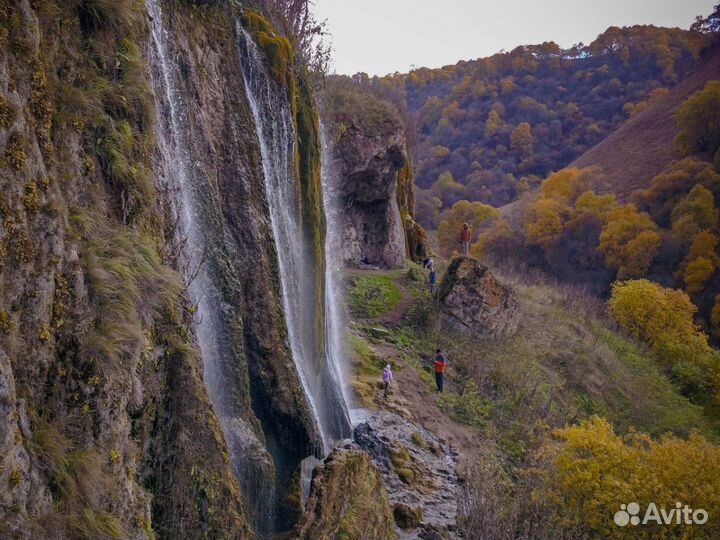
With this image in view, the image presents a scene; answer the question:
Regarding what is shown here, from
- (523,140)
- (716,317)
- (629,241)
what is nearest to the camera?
(716,317)

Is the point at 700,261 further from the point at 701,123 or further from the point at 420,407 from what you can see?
the point at 420,407

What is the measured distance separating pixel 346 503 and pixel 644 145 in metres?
54.8

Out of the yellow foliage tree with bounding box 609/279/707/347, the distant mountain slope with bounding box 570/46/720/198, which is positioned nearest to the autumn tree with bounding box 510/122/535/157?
the distant mountain slope with bounding box 570/46/720/198

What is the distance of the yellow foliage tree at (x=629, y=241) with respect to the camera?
34.8 metres

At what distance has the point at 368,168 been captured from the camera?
20000 millimetres

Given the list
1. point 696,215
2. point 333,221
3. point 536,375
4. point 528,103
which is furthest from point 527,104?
point 536,375

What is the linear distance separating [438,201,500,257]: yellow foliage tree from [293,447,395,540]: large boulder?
1491 inches

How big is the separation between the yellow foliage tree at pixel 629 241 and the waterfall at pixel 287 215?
104 feet

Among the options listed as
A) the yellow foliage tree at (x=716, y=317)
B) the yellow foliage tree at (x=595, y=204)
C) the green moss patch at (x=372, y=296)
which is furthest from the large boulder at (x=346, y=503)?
the yellow foliage tree at (x=595, y=204)

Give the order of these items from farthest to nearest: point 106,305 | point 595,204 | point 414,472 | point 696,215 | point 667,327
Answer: point 595,204 < point 696,215 < point 667,327 < point 414,472 < point 106,305

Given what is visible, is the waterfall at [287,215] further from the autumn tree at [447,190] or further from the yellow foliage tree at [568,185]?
the autumn tree at [447,190]

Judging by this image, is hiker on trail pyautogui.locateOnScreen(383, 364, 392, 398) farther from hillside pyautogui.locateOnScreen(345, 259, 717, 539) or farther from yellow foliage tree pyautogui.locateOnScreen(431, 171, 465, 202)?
yellow foliage tree pyautogui.locateOnScreen(431, 171, 465, 202)

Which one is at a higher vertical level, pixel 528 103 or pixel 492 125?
pixel 528 103

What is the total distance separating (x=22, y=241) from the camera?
2.66 metres
